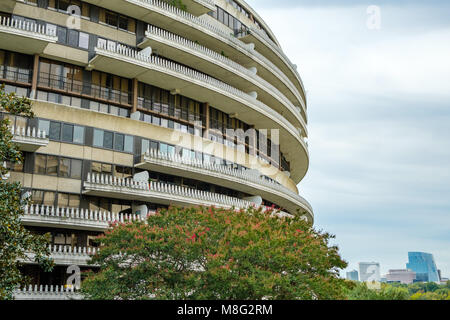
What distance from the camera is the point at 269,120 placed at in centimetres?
4422

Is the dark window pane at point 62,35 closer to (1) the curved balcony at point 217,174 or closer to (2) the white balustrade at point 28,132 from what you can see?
(2) the white balustrade at point 28,132

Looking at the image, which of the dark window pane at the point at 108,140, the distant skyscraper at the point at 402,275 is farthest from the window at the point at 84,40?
the distant skyscraper at the point at 402,275

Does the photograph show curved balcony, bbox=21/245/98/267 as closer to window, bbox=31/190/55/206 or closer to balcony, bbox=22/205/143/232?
balcony, bbox=22/205/143/232

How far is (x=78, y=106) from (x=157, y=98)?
6628mm

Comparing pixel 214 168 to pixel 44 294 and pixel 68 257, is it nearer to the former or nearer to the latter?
pixel 68 257

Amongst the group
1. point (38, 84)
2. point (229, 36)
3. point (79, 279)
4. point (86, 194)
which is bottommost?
point (79, 279)

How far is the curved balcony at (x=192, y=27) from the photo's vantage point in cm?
3569

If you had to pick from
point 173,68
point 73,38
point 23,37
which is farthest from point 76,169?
point 173,68

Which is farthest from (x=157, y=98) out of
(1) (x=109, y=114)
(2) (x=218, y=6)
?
(2) (x=218, y=6)

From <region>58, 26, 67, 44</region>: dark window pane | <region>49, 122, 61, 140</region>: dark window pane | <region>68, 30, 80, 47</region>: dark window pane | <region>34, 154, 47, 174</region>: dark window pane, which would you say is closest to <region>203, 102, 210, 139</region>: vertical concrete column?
<region>68, 30, 80, 47</region>: dark window pane

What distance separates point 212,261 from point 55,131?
18079 mm

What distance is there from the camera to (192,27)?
1534 inches
